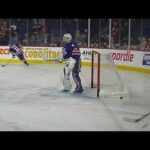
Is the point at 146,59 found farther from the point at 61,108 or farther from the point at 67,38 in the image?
the point at 61,108

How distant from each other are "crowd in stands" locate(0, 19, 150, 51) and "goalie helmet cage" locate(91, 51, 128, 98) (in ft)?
11.1

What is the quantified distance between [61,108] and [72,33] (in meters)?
8.24

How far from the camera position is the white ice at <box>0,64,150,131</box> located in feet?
22.2

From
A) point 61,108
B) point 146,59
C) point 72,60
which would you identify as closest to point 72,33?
point 146,59

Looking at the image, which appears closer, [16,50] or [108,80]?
[108,80]

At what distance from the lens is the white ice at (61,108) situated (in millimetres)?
6762

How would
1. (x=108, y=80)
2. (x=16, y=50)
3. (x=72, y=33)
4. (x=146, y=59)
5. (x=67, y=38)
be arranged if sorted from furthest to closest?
(x=72, y=33), (x=16, y=50), (x=146, y=59), (x=108, y=80), (x=67, y=38)

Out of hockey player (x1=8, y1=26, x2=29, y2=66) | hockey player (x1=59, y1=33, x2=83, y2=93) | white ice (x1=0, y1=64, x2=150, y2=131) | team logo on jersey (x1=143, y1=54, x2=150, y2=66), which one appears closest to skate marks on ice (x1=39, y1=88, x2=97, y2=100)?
white ice (x1=0, y1=64, x2=150, y2=131)

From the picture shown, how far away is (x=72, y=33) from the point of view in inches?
629

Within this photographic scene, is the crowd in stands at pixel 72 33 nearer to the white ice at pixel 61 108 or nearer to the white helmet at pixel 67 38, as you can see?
the white ice at pixel 61 108

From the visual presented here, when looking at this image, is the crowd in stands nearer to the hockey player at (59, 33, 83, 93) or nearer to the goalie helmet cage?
the goalie helmet cage

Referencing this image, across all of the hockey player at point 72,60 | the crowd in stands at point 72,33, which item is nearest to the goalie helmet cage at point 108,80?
the hockey player at point 72,60

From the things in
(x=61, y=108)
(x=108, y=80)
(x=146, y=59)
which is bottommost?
(x=61, y=108)
